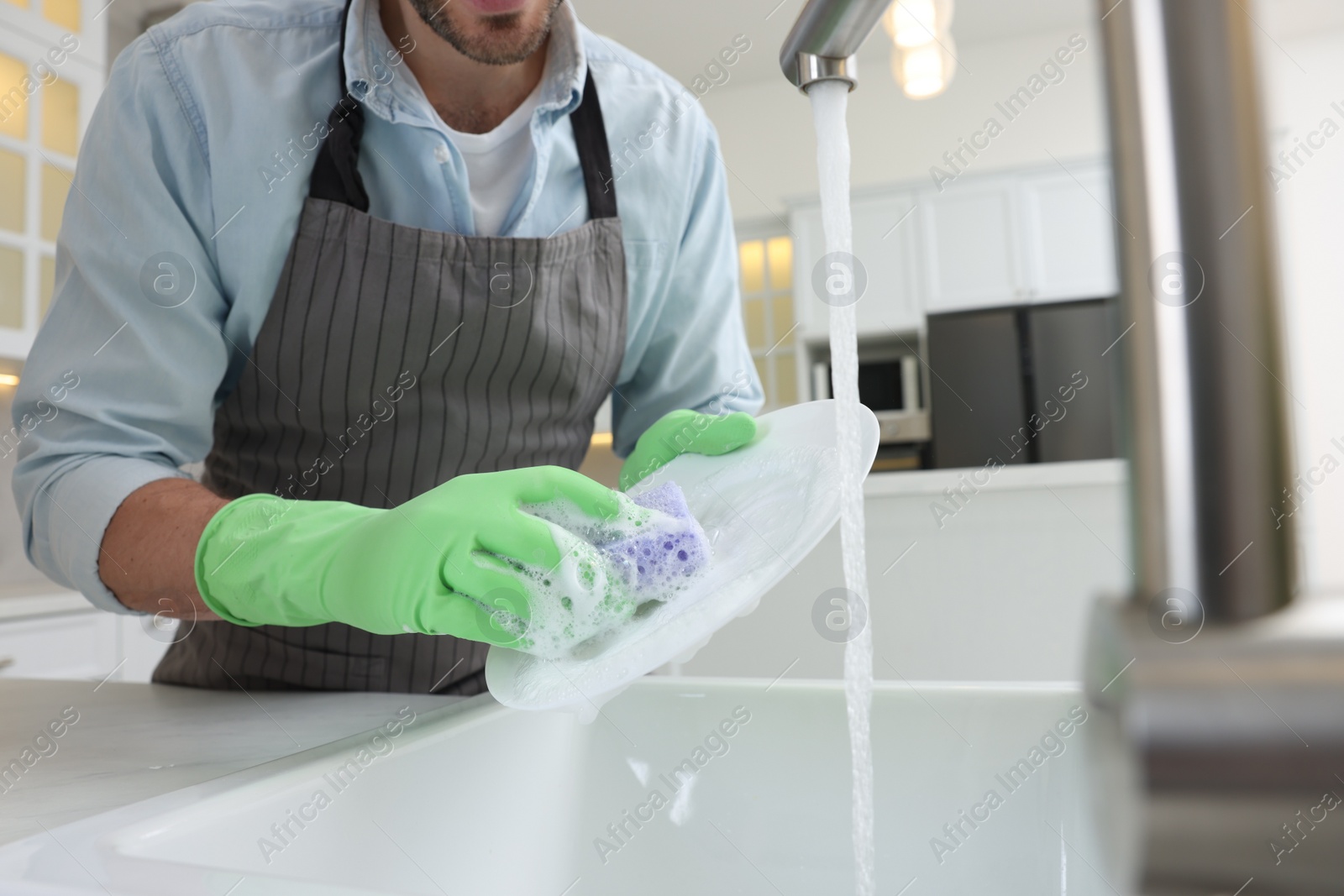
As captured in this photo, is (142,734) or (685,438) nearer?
(142,734)

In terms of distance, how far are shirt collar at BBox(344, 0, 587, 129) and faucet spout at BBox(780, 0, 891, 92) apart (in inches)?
20.7

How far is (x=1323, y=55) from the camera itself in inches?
149

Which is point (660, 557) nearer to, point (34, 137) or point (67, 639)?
point (67, 639)

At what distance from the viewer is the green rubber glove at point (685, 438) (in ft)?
2.20

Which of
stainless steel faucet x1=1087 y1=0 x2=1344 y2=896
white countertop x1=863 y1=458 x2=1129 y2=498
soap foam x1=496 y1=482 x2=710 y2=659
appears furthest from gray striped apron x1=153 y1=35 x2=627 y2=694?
white countertop x1=863 y1=458 x2=1129 y2=498

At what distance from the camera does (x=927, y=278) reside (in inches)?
152

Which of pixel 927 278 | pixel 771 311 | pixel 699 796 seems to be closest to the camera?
pixel 699 796

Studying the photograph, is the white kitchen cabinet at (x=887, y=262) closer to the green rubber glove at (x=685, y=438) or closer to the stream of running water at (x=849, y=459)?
the green rubber glove at (x=685, y=438)

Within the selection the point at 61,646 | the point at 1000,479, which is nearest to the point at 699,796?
the point at 1000,479

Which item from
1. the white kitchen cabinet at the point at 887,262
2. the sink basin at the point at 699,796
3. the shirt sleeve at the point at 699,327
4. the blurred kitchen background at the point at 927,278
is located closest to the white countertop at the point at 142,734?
the sink basin at the point at 699,796

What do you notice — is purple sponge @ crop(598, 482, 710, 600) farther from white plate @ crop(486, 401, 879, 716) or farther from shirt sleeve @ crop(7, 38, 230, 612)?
shirt sleeve @ crop(7, 38, 230, 612)

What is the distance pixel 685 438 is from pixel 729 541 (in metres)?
0.21

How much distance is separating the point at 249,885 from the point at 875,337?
380 centimetres

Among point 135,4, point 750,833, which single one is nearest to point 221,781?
point 750,833
